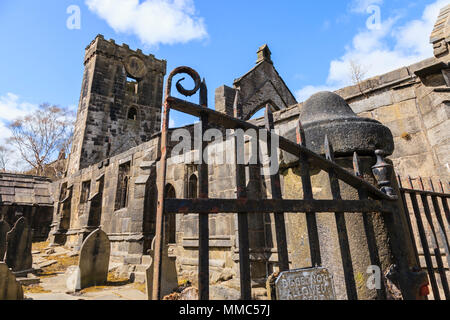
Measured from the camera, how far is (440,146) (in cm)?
528

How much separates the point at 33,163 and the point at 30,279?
25590 millimetres

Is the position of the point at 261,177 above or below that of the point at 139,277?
above

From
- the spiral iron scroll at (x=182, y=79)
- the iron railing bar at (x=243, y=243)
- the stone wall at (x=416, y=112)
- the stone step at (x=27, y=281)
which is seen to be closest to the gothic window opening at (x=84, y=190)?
the stone step at (x=27, y=281)

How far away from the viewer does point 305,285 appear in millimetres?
1388

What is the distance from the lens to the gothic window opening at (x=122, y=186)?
32.7 ft

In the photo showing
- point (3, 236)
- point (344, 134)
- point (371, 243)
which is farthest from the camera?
point (3, 236)

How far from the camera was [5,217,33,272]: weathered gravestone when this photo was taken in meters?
6.73

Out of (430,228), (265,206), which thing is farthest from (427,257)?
(265,206)

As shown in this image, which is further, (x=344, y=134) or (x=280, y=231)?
(x=344, y=134)

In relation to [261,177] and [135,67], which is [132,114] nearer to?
[135,67]

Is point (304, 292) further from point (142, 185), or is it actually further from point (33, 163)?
point (33, 163)

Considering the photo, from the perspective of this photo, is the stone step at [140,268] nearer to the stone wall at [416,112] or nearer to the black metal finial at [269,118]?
the black metal finial at [269,118]

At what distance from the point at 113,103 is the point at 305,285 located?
2271 centimetres
